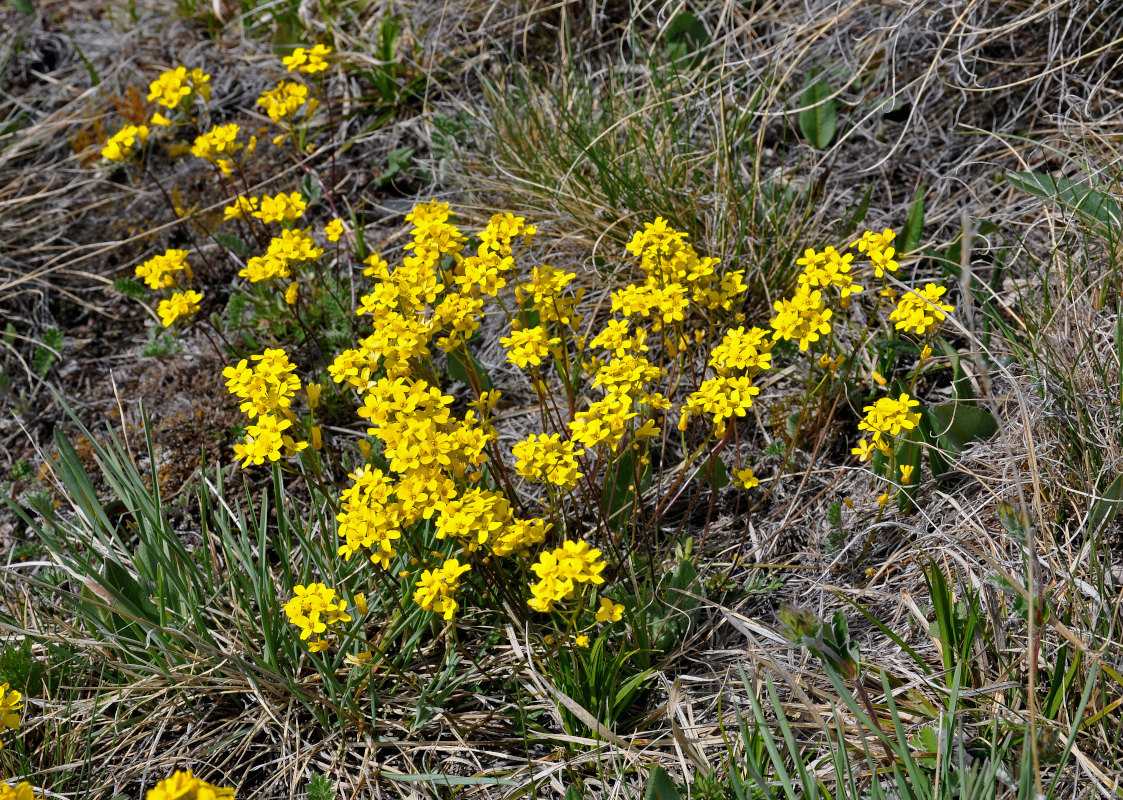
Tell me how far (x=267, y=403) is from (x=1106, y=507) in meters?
2.07

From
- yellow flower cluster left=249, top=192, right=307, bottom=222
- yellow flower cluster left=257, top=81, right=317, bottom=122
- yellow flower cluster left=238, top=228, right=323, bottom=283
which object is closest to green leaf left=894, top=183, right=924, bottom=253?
yellow flower cluster left=238, top=228, right=323, bottom=283

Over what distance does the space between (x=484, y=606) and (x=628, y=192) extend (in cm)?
158

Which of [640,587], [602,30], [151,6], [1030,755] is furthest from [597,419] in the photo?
[151,6]

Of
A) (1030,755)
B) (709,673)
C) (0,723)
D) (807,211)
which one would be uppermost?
(0,723)

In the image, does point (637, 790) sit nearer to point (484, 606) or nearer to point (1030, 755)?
point (484, 606)

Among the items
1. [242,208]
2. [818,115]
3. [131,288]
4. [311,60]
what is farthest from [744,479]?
[131,288]

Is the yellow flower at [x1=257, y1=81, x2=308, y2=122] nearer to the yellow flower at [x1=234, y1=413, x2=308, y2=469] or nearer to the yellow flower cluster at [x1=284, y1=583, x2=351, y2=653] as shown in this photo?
the yellow flower at [x1=234, y1=413, x2=308, y2=469]

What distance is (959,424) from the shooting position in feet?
8.66

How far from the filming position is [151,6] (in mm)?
5008

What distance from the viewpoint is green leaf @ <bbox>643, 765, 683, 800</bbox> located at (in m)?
1.93

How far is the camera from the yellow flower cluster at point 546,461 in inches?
83.3

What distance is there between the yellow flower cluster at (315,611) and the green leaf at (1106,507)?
1779mm

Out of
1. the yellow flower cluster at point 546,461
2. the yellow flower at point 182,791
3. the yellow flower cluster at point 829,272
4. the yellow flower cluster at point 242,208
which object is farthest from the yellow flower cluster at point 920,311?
the yellow flower cluster at point 242,208

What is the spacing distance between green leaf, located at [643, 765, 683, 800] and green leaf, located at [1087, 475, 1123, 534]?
1139mm
